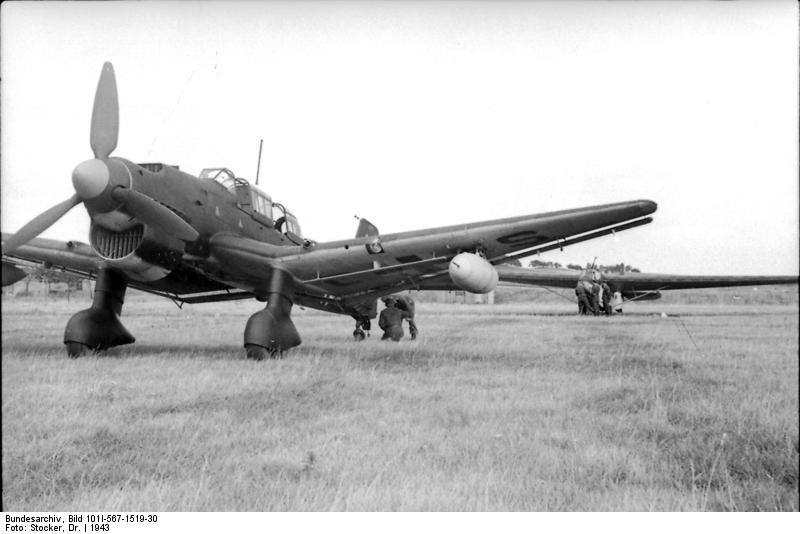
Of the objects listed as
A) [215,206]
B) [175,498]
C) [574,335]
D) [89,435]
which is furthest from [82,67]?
[574,335]

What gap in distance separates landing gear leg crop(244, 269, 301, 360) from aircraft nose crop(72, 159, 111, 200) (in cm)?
292

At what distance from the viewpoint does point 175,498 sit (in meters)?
2.85

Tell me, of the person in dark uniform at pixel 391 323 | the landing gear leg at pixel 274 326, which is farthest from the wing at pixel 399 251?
the person in dark uniform at pixel 391 323

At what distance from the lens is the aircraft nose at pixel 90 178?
6.83 meters

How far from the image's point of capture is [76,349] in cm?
841

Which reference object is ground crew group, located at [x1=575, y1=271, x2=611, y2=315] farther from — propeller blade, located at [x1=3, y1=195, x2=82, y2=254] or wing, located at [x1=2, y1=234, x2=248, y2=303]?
propeller blade, located at [x1=3, y1=195, x2=82, y2=254]

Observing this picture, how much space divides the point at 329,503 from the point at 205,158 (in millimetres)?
7274

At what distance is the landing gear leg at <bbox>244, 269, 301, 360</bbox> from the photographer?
8438 millimetres

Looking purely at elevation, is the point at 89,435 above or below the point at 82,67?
below

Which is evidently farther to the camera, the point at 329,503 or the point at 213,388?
the point at 213,388

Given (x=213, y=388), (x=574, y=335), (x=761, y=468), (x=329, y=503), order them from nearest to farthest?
(x=329, y=503) < (x=761, y=468) < (x=213, y=388) < (x=574, y=335)

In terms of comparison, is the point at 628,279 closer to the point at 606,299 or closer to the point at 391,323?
the point at 606,299

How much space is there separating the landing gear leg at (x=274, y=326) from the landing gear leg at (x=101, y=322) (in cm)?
231

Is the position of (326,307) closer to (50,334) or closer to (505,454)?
(50,334)
